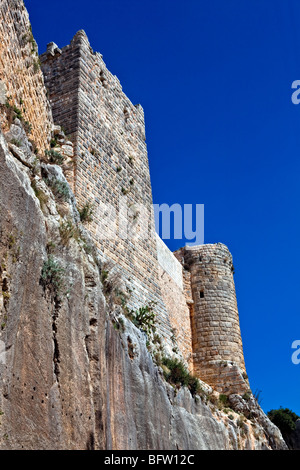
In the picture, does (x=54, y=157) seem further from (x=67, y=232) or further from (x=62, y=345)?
(x=62, y=345)

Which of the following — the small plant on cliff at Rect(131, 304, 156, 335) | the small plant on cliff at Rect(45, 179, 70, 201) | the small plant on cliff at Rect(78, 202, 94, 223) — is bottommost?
the small plant on cliff at Rect(131, 304, 156, 335)

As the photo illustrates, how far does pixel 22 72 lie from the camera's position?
995 centimetres

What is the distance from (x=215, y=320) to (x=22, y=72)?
38.3 ft

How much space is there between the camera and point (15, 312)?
586cm

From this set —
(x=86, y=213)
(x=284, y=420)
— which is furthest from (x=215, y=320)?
(x=86, y=213)

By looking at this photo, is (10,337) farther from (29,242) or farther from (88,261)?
(88,261)

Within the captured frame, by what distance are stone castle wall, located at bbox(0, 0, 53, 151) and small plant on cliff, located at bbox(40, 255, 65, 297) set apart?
9.80 feet

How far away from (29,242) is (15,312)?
1.03 m

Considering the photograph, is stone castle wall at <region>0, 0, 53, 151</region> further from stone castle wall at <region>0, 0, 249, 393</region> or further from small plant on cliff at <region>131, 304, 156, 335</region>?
small plant on cliff at <region>131, 304, 156, 335</region>

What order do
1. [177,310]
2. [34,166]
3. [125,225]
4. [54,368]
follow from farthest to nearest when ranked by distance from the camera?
1. [177,310]
2. [125,225]
3. [34,166]
4. [54,368]

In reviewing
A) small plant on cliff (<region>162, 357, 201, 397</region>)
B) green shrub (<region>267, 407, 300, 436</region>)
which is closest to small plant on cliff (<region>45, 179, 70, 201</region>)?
small plant on cliff (<region>162, 357, 201, 397</region>)

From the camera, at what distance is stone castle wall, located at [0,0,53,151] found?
9.05 meters

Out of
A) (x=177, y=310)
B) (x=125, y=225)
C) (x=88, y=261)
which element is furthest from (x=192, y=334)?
(x=88, y=261)

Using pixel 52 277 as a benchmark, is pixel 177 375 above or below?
below
